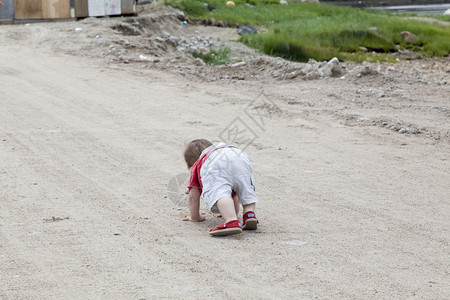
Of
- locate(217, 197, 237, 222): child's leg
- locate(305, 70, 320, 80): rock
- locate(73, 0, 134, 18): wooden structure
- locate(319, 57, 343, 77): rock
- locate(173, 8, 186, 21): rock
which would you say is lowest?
locate(217, 197, 237, 222): child's leg

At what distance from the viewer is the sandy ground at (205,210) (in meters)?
3.34

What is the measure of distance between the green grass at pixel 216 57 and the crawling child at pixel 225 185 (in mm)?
9732

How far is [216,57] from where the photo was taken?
574 inches

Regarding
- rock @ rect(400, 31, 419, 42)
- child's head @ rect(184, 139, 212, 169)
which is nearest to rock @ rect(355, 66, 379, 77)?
child's head @ rect(184, 139, 212, 169)

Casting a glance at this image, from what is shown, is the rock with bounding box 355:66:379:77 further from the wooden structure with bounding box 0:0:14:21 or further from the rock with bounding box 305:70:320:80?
the wooden structure with bounding box 0:0:14:21

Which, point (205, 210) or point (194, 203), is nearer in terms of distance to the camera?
point (194, 203)

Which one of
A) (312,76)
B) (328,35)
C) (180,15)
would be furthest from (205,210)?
(180,15)

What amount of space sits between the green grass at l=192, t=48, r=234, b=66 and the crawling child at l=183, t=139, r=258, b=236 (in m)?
9.73

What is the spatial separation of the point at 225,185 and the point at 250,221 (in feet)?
1.05

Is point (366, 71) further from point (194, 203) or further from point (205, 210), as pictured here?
point (194, 203)

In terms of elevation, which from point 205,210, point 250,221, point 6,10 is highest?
point 6,10

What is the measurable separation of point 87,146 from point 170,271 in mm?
3458

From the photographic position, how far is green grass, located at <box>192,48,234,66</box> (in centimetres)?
1396

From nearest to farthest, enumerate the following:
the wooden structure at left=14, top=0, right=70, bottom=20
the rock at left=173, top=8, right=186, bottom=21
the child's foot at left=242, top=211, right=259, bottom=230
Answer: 1. the child's foot at left=242, top=211, right=259, bottom=230
2. the wooden structure at left=14, top=0, right=70, bottom=20
3. the rock at left=173, top=8, right=186, bottom=21
